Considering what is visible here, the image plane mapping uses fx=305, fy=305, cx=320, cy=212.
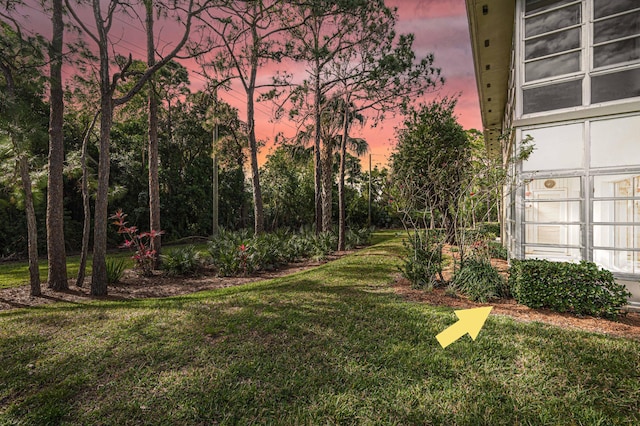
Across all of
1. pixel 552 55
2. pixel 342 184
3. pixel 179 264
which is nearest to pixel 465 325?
pixel 552 55

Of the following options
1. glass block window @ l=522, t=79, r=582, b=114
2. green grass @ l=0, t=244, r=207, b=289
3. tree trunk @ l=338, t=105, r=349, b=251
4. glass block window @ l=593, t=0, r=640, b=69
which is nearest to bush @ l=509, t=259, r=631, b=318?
glass block window @ l=522, t=79, r=582, b=114

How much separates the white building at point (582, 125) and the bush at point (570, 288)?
1260mm

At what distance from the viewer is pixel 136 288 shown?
758cm

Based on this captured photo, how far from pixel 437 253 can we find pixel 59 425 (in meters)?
6.65

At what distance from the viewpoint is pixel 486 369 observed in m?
3.25

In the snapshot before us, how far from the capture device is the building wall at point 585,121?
5508 mm

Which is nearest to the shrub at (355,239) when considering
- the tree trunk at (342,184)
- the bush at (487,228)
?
the tree trunk at (342,184)

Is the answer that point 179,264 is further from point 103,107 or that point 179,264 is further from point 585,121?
point 585,121

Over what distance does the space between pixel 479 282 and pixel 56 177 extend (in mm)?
9211

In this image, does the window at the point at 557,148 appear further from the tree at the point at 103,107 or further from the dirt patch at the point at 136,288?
the tree at the point at 103,107

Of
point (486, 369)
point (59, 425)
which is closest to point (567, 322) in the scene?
point (486, 369)

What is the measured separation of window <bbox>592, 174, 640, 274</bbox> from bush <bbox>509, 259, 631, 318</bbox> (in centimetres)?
115

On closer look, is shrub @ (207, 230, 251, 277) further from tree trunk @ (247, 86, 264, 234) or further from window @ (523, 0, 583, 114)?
window @ (523, 0, 583, 114)

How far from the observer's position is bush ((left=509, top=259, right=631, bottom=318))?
4535 mm
